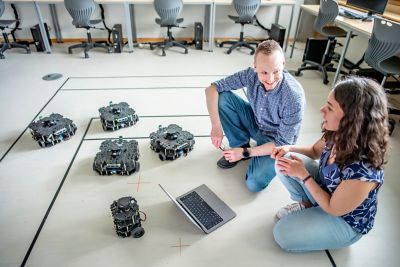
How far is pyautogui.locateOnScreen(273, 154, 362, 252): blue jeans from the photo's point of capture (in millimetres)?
1310

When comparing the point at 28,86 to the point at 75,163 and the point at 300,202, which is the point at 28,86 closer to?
the point at 75,163

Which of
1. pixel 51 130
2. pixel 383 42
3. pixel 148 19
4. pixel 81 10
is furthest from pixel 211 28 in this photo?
pixel 51 130

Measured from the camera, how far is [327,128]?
3.94 ft

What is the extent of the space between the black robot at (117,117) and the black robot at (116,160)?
367 mm

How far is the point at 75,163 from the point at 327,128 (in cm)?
176

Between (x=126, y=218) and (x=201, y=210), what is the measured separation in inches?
17.8

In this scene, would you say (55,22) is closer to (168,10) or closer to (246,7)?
(168,10)

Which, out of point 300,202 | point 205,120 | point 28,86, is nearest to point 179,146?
point 205,120

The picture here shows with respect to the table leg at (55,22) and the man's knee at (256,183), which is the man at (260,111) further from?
the table leg at (55,22)

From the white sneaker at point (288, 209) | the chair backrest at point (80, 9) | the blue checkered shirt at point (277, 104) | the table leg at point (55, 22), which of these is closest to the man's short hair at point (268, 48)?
the blue checkered shirt at point (277, 104)

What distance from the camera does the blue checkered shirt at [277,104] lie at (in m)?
1.61

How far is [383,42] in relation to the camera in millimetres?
2510

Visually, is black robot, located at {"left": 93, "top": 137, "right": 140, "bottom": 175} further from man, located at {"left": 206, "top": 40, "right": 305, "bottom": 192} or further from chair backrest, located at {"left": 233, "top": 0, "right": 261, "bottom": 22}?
chair backrest, located at {"left": 233, "top": 0, "right": 261, "bottom": 22}

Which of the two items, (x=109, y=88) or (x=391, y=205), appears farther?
(x=109, y=88)
